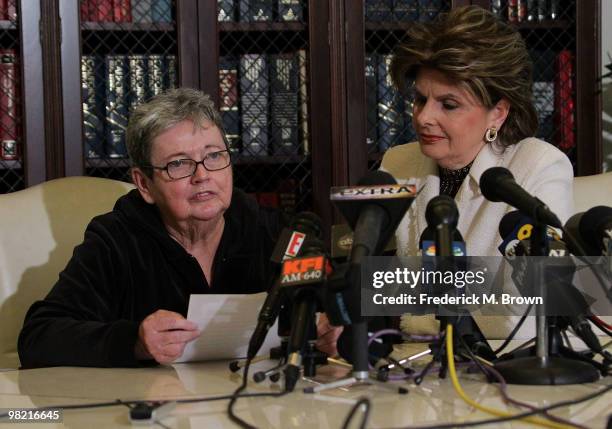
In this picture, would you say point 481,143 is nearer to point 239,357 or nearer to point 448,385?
point 239,357

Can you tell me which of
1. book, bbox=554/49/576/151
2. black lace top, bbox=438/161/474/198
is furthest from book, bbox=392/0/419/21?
black lace top, bbox=438/161/474/198

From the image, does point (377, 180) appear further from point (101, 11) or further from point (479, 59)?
point (101, 11)

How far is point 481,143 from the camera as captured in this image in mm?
2148

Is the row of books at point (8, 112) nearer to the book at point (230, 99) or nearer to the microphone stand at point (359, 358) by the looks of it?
the book at point (230, 99)

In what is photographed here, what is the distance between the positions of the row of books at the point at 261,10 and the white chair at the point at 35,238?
0.92 meters

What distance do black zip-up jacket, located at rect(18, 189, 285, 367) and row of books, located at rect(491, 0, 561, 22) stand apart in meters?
1.41

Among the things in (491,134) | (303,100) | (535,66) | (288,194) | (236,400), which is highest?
(535,66)

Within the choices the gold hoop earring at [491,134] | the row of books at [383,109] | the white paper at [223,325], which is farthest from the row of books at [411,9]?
the white paper at [223,325]

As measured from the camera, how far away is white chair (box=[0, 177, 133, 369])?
214 cm

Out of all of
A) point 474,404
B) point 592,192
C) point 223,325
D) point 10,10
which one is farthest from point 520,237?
point 10,10

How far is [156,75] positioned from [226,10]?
0.31m

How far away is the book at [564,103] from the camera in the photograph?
3.10 m

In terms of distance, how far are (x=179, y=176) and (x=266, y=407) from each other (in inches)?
34.6

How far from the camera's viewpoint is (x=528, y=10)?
10.2ft
